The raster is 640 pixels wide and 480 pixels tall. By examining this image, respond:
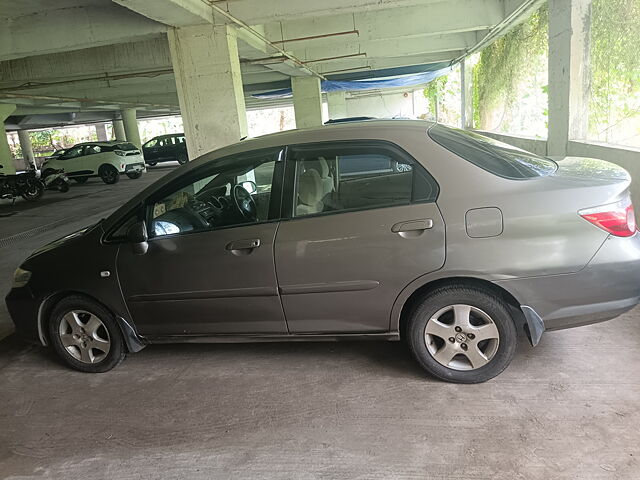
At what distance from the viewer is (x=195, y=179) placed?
330 cm

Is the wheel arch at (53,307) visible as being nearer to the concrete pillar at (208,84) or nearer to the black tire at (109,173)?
the concrete pillar at (208,84)

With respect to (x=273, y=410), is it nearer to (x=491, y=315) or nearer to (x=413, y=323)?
(x=413, y=323)

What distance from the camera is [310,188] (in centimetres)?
306

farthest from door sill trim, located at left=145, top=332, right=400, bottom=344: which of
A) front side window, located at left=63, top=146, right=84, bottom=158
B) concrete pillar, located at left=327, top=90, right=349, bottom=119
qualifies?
concrete pillar, located at left=327, top=90, right=349, bottom=119

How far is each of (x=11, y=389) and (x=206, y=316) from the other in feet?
5.20

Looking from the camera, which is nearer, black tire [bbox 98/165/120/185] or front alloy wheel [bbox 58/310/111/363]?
front alloy wheel [bbox 58/310/111/363]

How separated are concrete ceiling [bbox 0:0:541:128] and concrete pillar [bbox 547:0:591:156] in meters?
1.74

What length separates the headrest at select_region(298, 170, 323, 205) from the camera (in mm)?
3043

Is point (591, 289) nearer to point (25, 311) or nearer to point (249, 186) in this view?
point (249, 186)

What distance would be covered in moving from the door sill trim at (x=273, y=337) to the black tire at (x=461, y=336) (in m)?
0.17

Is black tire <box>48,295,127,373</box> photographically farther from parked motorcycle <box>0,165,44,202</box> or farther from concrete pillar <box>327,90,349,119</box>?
concrete pillar <box>327,90,349,119</box>

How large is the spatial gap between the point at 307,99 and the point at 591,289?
1533 centimetres

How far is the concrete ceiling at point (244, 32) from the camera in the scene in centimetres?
710

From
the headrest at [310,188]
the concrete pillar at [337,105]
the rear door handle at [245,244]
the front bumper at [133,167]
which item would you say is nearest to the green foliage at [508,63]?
the headrest at [310,188]
